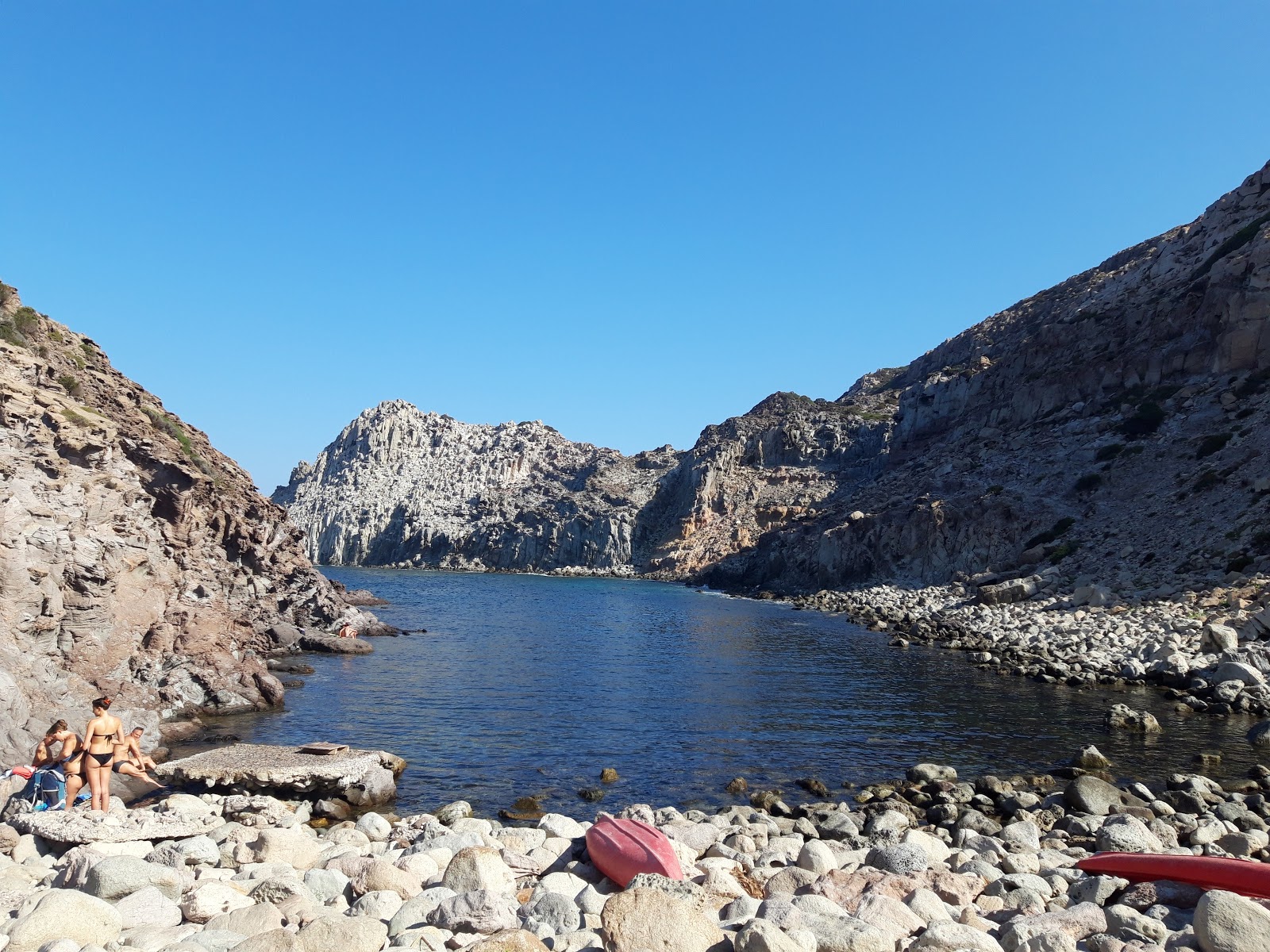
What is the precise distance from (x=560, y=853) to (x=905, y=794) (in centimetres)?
942

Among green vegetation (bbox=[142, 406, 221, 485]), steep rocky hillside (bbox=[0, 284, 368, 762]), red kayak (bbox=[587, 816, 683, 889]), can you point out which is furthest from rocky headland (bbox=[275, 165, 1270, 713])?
green vegetation (bbox=[142, 406, 221, 485])

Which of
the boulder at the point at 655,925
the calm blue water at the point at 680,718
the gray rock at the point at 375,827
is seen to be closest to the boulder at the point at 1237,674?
the calm blue water at the point at 680,718

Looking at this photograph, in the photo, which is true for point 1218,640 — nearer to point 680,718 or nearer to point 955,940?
point 680,718

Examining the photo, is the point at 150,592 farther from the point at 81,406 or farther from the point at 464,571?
the point at 464,571

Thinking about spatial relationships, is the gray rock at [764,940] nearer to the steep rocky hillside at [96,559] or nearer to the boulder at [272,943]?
the boulder at [272,943]

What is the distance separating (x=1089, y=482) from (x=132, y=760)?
6479cm

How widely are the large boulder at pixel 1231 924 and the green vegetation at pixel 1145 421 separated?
214 feet

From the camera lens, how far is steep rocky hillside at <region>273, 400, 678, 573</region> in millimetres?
155500

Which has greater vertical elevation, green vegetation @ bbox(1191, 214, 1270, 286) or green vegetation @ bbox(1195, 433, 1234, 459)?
green vegetation @ bbox(1191, 214, 1270, 286)

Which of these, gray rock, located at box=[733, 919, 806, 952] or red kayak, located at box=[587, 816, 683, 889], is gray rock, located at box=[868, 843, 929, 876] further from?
gray rock, located at box=[733, 919, 806, 952]

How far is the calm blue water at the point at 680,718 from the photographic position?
64.1ft

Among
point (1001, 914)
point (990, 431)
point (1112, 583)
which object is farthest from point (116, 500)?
point (990, 431)

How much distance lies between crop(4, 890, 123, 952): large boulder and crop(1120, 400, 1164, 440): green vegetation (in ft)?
235

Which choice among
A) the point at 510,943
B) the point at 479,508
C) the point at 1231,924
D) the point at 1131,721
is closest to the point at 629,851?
the point at 510,943
